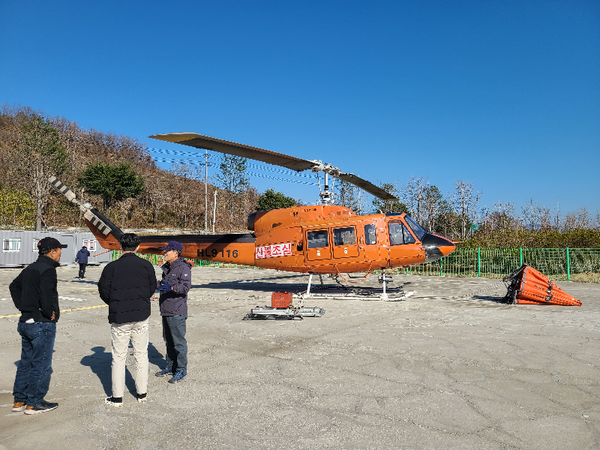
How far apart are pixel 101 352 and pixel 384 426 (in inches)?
184

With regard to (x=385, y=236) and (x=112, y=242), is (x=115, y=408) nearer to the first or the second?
(x=385, y=236)

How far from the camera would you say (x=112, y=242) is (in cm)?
1364

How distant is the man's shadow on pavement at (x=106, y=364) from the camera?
466 centimetres

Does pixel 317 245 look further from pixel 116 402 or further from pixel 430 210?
pixel 430 210

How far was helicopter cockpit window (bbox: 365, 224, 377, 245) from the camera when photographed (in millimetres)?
11516

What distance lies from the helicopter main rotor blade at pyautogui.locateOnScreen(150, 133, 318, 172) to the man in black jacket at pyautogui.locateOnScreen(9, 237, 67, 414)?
4549mm

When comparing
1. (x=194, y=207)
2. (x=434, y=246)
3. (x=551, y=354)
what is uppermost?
(x=194, y=207)

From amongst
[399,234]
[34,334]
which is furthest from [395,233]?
[34,334]

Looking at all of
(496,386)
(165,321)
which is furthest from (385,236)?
(165,321)

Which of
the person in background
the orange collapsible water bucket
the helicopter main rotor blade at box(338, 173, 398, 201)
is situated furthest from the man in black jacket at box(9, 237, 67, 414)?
the person in background

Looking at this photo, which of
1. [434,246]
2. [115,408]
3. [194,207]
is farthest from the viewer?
[194,207]

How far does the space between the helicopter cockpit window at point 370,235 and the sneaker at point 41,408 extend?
892 cm

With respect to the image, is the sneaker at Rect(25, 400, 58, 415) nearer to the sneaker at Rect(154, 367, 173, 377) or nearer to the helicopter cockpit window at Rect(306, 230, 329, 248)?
the sneaker at Rect(154, 367, 173, 377)

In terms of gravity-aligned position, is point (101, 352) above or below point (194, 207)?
below
